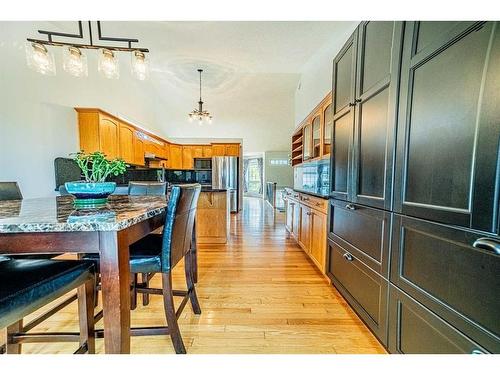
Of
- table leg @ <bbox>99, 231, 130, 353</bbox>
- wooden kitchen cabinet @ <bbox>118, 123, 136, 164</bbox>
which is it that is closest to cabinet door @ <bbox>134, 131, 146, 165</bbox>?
wooden kitchen cabinet @ <bbox>118, 123, 136, 164</bbox>

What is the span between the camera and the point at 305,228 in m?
2.74

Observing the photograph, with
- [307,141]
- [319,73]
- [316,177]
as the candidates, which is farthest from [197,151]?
[316,177]

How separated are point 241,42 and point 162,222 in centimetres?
273

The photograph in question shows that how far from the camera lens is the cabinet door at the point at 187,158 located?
688 cm

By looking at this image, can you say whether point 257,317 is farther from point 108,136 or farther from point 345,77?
point 108,136

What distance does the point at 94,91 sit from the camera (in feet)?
11.1

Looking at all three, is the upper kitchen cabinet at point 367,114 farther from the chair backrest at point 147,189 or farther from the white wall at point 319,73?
the chair backrest at point 147,189

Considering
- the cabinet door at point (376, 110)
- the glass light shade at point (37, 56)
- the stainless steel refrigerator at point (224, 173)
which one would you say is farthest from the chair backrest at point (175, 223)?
the stainless steel refrigerator at point (224, 173)

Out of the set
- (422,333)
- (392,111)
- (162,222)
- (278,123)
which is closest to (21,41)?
(162,222)

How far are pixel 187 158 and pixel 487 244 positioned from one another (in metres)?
6.87

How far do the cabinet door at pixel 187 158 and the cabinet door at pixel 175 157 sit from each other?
93 millimetres

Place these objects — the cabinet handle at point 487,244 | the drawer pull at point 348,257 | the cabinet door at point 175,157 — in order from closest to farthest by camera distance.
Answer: the cabinet handle at point 487,244
the drawer pull at point 348,257
the cabinet door at point 175,157

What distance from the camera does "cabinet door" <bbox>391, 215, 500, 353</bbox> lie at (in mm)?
703
